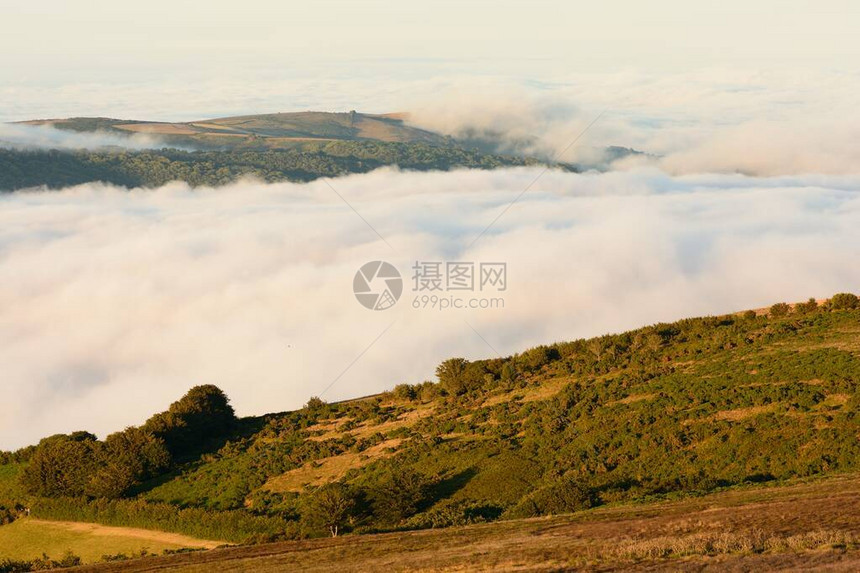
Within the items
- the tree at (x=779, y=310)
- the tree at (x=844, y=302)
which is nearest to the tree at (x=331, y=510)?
the tree at (x=779, y=310)

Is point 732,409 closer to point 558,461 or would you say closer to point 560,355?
point 558,461

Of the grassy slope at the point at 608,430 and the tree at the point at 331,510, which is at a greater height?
the grassy slope at the point at 608,430

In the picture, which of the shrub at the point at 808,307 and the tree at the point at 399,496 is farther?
the shrub at the point at 808,307

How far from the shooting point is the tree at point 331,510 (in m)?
45.3

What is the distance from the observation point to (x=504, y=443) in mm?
53781

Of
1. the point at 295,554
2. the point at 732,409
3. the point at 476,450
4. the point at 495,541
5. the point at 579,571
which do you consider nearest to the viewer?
the point at 579,571

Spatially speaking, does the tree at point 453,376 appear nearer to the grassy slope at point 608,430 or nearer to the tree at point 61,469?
the grassy slope at point 608,430

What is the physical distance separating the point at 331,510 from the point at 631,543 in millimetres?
20671

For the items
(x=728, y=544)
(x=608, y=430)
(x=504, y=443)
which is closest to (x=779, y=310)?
(x=608, y=430)

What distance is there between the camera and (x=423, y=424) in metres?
60.0

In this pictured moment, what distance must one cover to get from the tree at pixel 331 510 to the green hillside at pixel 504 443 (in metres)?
0.09

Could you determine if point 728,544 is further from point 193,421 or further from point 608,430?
point 193,421

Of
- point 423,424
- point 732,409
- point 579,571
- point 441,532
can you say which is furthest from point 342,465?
point 579,571

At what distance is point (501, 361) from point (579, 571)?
138 feet
